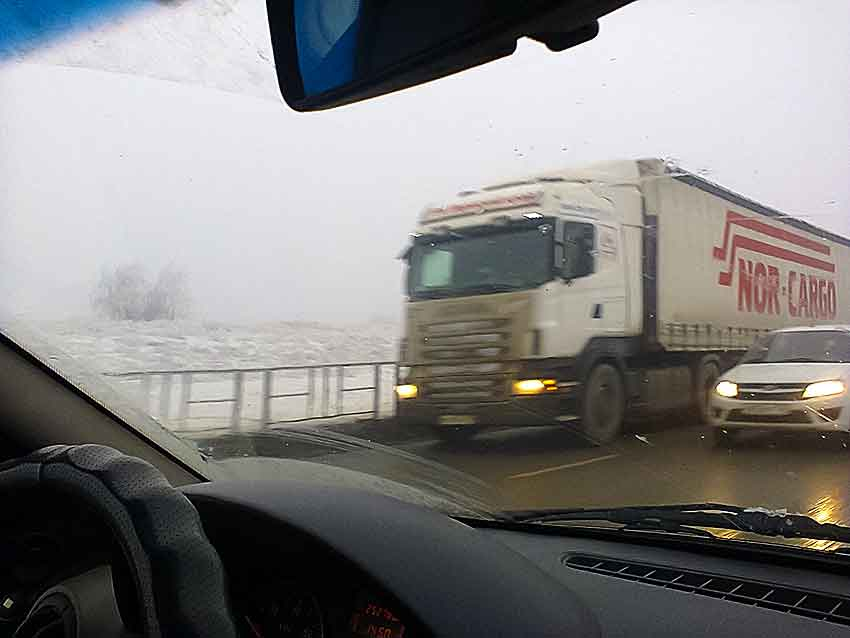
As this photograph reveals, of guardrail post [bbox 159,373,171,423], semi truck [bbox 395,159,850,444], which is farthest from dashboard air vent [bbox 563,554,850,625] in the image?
semi truck [bbox 395,159,850,444]

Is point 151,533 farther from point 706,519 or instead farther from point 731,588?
point 706,519

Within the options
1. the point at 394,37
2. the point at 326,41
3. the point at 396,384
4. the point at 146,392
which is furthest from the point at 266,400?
the point at 394,37

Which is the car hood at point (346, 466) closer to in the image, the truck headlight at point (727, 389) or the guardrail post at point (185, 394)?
the guardrail post at point (185, 394)

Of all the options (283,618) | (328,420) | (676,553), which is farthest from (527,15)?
(328,420)

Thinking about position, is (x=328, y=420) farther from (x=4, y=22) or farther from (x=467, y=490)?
(x=4, y=22)

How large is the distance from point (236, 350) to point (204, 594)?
486cm

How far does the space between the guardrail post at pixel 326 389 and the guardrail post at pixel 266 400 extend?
0.36 metres

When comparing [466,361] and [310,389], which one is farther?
[466,361]

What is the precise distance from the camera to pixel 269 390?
6.32m

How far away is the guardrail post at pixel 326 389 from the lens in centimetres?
619

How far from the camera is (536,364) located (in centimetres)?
931

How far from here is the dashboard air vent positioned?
2.73m

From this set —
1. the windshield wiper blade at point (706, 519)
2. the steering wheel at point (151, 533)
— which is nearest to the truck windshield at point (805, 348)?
the windshield wiper blade at point (706, 519)

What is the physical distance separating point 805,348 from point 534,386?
447 cm
